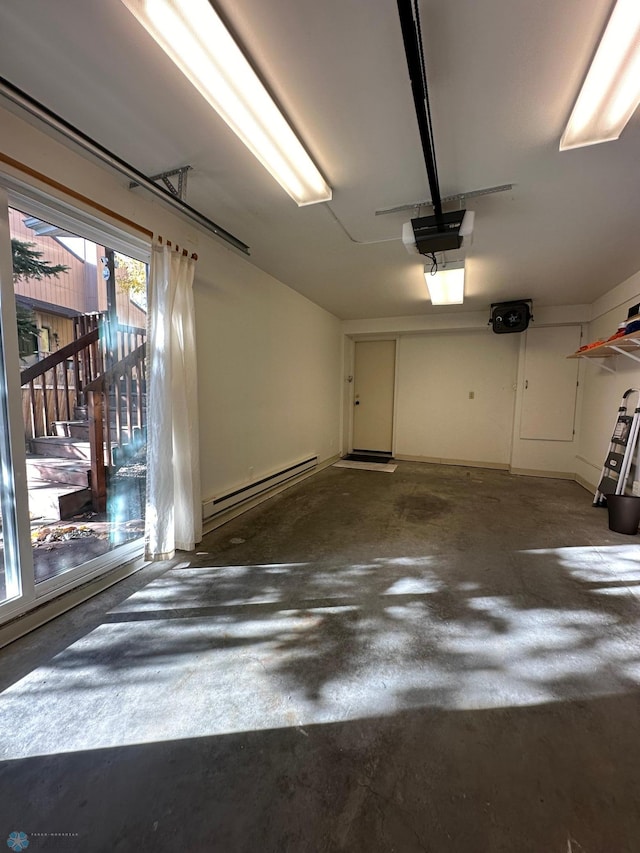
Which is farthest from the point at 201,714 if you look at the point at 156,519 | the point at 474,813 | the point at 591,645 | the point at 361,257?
the point at 361,257

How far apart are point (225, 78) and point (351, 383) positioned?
540 centimetres

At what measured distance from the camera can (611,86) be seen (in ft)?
4.65

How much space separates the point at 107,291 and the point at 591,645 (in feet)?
11.4

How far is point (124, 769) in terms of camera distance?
113cm

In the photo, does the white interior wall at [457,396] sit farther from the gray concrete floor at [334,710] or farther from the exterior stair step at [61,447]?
the exterior stair step at [61,447]

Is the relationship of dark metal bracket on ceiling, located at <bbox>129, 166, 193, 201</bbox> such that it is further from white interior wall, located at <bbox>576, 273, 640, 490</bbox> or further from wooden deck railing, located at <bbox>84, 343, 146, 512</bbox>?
white interior wall, located at <bbox>576, 273, 640, 490</bbox>

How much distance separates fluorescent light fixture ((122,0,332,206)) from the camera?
115 centimetres

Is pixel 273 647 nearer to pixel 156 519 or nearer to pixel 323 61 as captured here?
pixel 156 519

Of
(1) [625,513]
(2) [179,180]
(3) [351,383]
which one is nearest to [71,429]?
(2) [179,180]

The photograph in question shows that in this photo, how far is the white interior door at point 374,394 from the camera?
6480mm

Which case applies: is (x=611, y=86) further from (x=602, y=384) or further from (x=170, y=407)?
(x=602, y=384)

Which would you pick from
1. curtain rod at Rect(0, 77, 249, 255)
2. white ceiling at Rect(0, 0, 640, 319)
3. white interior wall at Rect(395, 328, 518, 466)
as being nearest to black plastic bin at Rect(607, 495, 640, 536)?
white ceiling at Rect(0, 0, 640, 319)

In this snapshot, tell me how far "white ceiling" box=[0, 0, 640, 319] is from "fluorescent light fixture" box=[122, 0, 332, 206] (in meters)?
0.08

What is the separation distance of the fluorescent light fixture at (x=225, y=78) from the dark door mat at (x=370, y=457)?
473 cm
